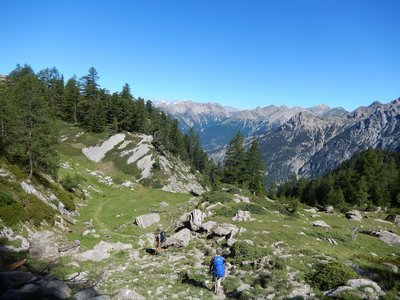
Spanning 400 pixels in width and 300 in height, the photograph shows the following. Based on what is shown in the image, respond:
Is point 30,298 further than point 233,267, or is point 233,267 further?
point 233,267

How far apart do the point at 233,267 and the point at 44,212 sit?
63.7 ft

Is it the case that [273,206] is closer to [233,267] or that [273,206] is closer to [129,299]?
[233,267]

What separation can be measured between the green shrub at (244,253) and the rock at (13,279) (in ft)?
43.4

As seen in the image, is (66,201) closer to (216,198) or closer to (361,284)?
(216,198)

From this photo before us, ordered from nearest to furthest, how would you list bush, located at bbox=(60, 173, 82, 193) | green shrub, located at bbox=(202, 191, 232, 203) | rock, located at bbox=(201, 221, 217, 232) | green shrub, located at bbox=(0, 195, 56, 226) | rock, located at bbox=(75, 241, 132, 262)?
rock, located at bbox=(75, 241, 132, 262), green shrub, located at bbox=(0, 195, 56, 226), rock, located at bbox=(201, 221, 217, 232), bush, located at bbox=(60, 173, 82, 193), green shrub, located at bbox=(202, 191, 232, 203)

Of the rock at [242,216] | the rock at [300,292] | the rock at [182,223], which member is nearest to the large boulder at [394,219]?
the rock at [242,216]

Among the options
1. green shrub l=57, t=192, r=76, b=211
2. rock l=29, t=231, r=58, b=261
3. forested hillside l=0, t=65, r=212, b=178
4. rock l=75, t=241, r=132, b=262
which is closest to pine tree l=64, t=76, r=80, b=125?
forested hillside l=0, t=65, r=212, b=178

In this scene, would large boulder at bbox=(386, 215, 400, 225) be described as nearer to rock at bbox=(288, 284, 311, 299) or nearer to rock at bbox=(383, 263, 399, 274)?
rock at bbox=(383, 263, 399, 274)

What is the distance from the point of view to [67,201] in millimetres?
39250

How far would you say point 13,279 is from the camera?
1391 centimetres

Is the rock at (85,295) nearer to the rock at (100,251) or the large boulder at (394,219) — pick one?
the rock at (100,251)

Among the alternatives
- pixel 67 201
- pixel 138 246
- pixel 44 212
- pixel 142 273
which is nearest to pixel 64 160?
pixel 67 201

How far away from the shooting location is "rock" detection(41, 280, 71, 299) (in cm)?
1252

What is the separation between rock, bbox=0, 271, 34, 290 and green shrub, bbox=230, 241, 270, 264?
521 inches
